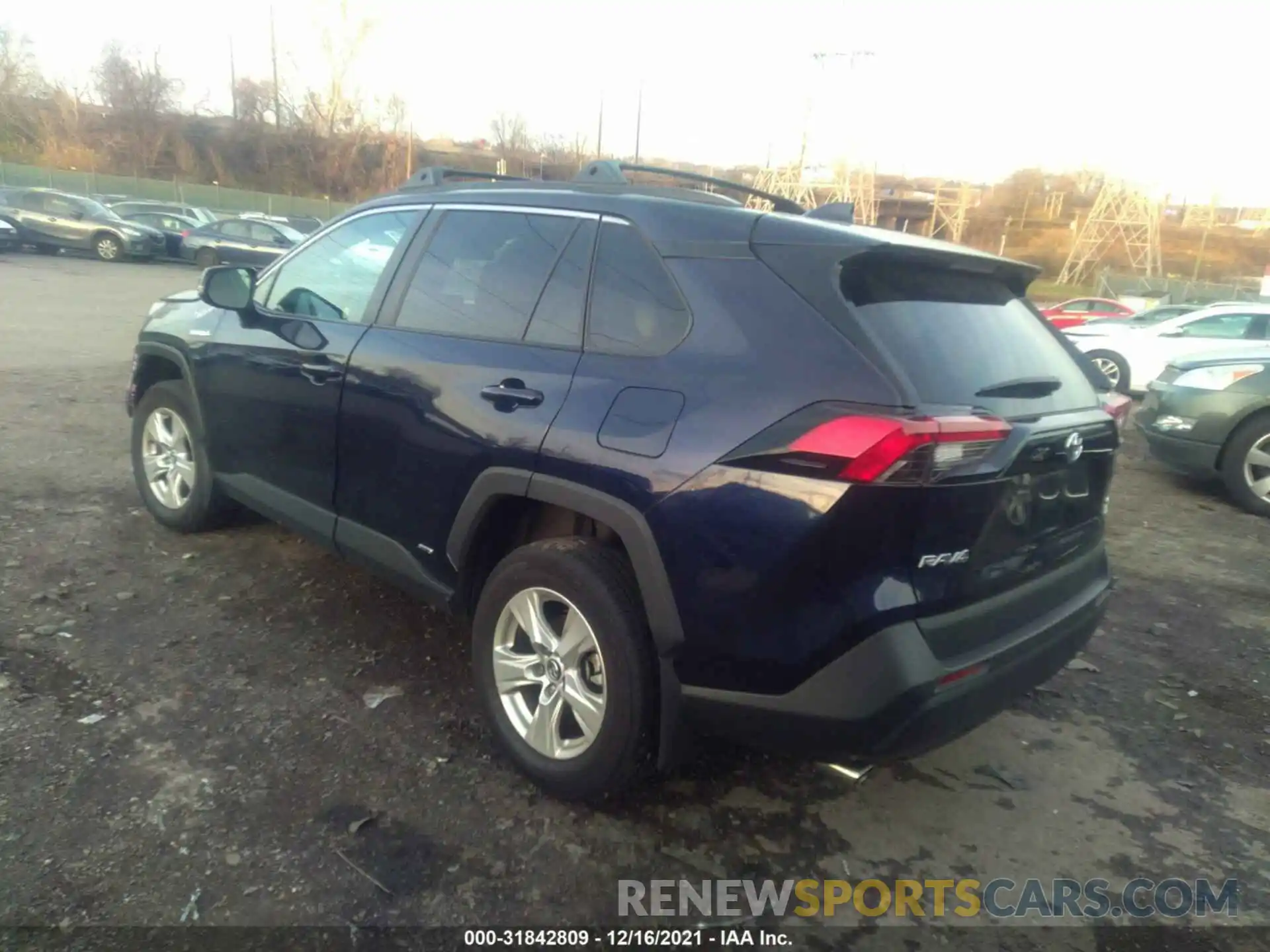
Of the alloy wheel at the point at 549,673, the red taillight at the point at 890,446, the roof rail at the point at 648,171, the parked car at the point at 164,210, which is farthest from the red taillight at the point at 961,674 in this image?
the parked car at the point at 164,210

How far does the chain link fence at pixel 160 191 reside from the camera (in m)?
39.6

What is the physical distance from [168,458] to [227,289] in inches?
47.2

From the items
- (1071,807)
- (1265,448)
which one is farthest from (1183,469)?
(1071,807)

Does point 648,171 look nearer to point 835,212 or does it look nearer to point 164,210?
point 835,212

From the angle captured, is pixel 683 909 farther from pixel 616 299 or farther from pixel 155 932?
pixel 616 299

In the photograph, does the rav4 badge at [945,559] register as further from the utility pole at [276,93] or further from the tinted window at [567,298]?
the utility pole at [276,93]

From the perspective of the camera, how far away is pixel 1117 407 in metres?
3.02

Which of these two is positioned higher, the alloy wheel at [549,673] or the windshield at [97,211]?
the windshield at [97,211]

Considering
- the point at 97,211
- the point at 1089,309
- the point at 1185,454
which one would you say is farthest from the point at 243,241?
the point at 1185,454

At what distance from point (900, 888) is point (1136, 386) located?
41.3 ft

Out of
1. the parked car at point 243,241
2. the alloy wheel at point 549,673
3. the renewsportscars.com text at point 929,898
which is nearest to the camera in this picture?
the renewsportscars.com text at point 929,898

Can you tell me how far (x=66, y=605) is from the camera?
3.77 m

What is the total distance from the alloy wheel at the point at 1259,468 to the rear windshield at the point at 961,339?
499 cm

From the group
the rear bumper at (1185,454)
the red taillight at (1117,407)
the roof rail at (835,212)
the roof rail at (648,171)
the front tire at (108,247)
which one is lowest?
the front tire at (108,247)
